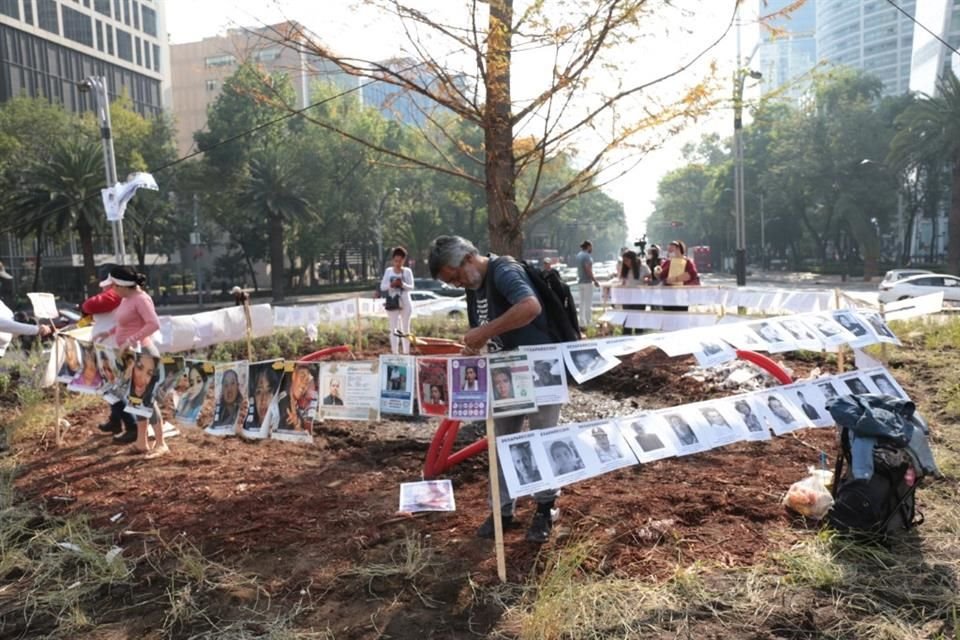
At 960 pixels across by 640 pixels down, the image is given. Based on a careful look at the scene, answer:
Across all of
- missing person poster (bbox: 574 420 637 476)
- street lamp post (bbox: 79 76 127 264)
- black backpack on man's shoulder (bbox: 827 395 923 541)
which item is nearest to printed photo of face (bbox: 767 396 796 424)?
black backpack on man's shoulder (bbox: 827 395 923 541)

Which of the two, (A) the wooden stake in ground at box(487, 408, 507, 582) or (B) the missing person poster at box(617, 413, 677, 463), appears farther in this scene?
(B) the missing person poster at box(617, 413, 677, 463)

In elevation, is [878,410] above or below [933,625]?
above

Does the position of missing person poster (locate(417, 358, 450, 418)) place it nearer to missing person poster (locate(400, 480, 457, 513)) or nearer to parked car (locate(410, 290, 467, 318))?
missing person poster (locate(400, 480, 457, 513))

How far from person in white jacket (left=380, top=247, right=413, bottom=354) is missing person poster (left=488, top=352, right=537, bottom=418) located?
686cm

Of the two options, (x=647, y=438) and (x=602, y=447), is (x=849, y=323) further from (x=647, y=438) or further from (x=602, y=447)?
(x=602, y=447)

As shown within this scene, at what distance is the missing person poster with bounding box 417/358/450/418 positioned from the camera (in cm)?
365

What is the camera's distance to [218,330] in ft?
38.4

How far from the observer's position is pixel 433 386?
369cm

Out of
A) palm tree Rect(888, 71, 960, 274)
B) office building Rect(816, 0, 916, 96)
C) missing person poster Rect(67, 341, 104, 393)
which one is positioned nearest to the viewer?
missing person poster Rect(67, 341, 104, 393)

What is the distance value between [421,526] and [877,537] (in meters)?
2.46

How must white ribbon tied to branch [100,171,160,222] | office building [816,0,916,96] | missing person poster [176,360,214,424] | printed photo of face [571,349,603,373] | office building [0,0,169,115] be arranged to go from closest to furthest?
printed photo of face [571,349,603,373], missing person poster [176,360,214,424], white ribbon tied to branch [100,171,160,222], office building [0,0,169,115], office building [816,0,916,96]

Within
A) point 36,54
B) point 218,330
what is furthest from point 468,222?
point 218,330

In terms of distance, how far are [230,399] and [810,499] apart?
3665 millimetres

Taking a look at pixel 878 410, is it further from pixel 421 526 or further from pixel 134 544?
pixel 134 544
